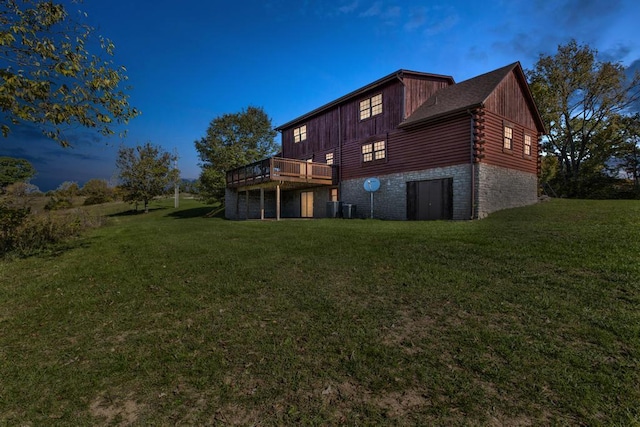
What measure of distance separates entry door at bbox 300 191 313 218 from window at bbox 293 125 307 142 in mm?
4484

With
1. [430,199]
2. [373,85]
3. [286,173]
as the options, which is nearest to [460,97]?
[373,85]

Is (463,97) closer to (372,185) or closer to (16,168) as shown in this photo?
(372,185)

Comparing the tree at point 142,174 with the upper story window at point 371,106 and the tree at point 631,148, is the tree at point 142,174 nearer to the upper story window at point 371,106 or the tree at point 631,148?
the upper story window at point 371,106

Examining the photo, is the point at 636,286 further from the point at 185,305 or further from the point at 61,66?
the point at 61,66

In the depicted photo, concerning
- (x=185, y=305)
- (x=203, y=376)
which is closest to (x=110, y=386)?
(x=203, y=376)

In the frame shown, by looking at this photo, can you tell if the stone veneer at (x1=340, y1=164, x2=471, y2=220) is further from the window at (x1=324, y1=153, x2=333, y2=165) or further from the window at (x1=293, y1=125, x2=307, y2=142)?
the window at (x1=293, y1=125, x2=307, y2=142)

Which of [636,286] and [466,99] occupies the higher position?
[466,99]

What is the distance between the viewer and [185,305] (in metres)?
4.77

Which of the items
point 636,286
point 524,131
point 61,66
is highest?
point 524,131

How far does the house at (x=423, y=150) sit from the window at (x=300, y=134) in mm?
958

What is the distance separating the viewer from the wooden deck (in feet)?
61.3

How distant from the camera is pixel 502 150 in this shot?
15578 mm

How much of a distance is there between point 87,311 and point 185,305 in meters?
1.56

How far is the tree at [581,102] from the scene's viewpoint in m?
26.3
